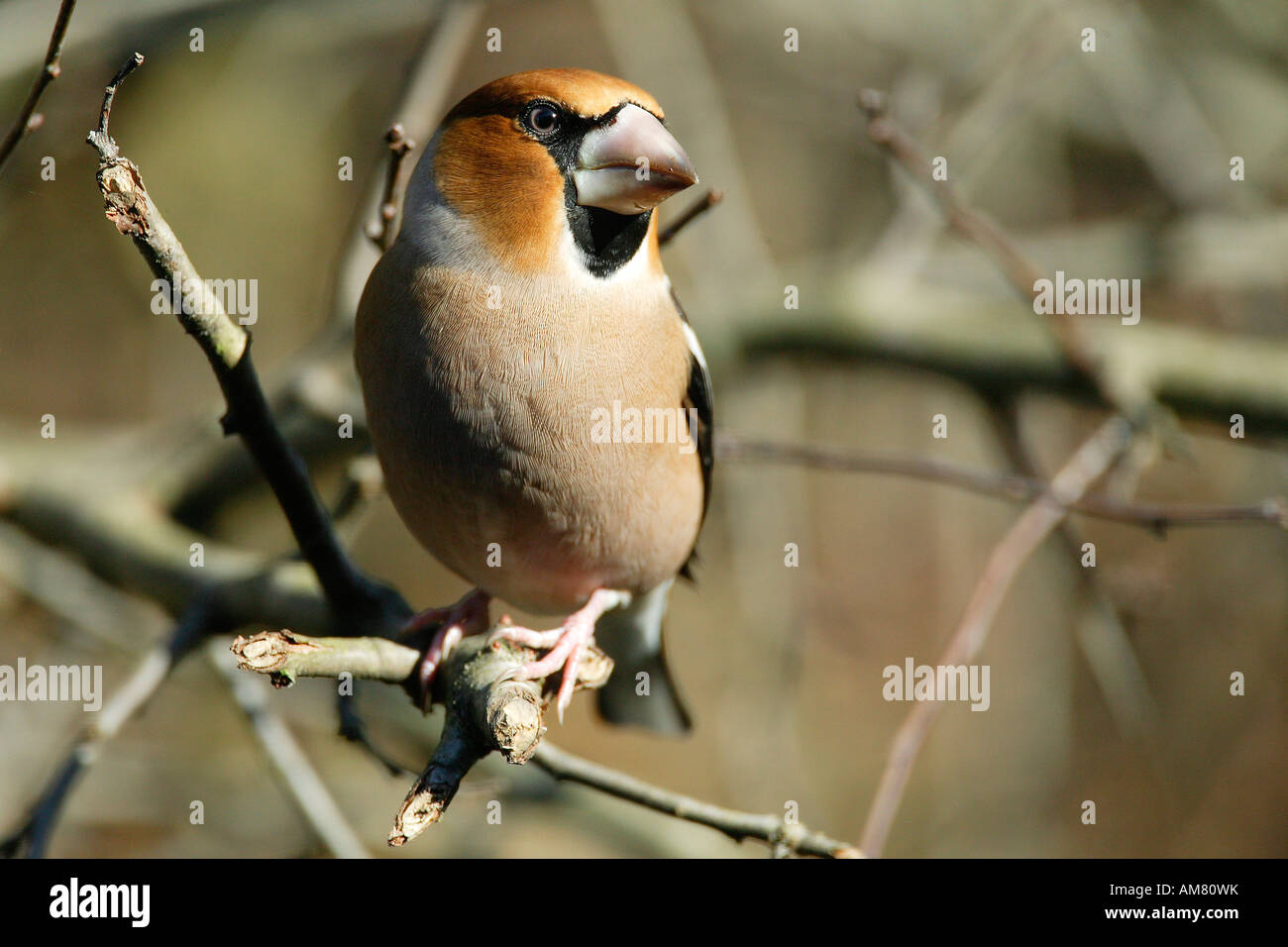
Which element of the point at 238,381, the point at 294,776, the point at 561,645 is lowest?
the point at 294,776

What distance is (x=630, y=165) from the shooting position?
2.29 metres

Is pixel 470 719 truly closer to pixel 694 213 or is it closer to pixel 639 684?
pixel 694 213

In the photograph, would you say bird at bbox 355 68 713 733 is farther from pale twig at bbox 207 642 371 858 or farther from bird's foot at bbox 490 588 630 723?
pale twig at bbox 207 642 371 858

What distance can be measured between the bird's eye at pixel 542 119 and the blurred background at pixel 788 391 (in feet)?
3.94

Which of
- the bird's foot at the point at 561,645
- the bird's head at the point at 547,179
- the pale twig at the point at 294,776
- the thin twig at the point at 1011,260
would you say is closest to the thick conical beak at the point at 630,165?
the bird's head at the point at 547,179

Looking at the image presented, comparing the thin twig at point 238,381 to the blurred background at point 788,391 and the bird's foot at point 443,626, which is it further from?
the blurred background at point 788,391

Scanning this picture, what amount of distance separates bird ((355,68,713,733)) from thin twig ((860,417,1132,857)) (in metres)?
0.72

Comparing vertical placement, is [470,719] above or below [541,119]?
below

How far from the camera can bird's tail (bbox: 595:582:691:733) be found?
3576 mm

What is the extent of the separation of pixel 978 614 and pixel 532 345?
121 centimetres

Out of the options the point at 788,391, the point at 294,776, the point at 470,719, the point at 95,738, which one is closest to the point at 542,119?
the point at 470,719

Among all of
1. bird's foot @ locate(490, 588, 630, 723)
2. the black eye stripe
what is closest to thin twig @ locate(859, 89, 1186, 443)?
the black eye stripe

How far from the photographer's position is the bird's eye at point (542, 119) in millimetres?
2393
